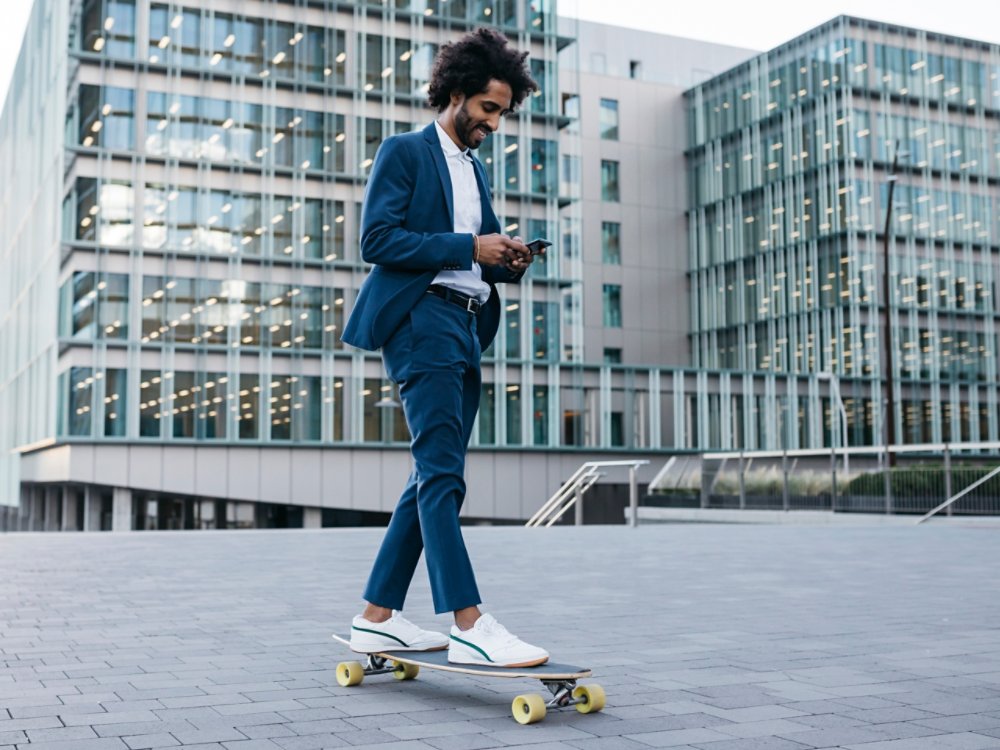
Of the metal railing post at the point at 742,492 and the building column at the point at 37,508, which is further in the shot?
the building column at the point at 37,508

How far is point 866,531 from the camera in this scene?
1869cm

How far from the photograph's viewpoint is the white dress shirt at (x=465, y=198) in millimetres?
4230

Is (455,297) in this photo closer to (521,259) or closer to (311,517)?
(521,259)

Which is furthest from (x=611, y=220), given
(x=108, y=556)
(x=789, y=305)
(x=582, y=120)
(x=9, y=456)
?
(x=108, y=556)

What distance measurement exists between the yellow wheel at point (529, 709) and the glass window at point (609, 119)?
53.1 meters

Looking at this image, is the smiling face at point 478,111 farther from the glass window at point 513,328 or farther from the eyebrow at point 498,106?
the glass window at point 513,328

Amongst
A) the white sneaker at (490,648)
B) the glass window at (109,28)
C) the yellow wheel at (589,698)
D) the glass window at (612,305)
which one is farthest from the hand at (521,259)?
the glass window at (612,305)

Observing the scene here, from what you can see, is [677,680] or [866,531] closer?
[677,680]

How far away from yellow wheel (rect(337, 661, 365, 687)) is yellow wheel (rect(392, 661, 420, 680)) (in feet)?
0.51

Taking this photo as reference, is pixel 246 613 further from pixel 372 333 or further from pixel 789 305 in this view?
pixel 789 305

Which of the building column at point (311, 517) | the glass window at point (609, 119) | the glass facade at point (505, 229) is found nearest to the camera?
the glass facade at point (505, 229)

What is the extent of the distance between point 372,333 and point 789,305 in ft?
161

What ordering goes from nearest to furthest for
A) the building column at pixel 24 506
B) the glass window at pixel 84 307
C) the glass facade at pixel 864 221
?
the glass window at pixel 84 307 → the glass facade at pixel 864 221 → the building column at pixel 24 506

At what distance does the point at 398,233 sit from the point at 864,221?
48233mm
